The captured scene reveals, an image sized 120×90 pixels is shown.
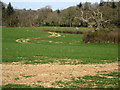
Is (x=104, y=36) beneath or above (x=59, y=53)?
above

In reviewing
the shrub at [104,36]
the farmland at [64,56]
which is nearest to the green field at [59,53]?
the farmland at [64,56]

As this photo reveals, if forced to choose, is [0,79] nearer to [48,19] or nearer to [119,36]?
[119,36]

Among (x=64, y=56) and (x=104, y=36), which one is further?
(x=104, y=36)

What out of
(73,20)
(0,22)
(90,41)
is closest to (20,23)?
(0,22)

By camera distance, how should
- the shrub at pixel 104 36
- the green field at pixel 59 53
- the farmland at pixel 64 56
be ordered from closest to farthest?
the farmland at pixel 64 56, the green field at pixel 59 53, the shrub at pixel 104 36

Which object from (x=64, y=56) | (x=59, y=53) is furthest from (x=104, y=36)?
(x=64, y=56)

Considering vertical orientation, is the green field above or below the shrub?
below

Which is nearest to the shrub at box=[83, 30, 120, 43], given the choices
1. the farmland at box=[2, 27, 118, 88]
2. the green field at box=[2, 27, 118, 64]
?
the farmland at box=[2, 27, 118, 88]

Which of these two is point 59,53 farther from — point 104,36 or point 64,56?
point 104,36

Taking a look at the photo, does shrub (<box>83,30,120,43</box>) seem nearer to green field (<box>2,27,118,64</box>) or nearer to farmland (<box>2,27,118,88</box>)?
farmland (<box>2,27,118,88</box>)

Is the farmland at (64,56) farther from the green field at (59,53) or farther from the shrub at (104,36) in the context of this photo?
the shrub at (104,36)

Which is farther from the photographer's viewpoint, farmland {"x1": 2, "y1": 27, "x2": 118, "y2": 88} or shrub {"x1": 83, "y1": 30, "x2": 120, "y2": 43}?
shrub {"x1": 83, "y1": 30, "x2": 120, "y2": 43}

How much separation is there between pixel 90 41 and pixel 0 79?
34492mm

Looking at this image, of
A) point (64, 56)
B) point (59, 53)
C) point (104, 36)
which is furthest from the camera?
point (104, 36)
